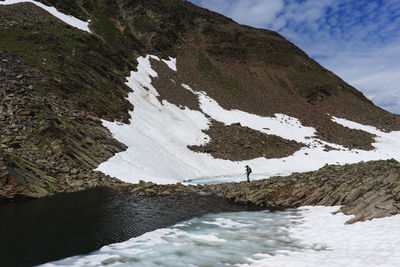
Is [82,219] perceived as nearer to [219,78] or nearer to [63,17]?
[219,78]

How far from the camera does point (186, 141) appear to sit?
125 feet

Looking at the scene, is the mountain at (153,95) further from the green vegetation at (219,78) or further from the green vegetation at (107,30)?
the green vegetation at (107,30)

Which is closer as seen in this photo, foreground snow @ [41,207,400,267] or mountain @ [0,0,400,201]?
foreground snow @ [41,207,400,267]

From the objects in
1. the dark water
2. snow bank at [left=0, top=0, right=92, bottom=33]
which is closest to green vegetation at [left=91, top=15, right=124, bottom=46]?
snow bank at [left=0, top=0, right=92, bottom=33]

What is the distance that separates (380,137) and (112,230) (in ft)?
196

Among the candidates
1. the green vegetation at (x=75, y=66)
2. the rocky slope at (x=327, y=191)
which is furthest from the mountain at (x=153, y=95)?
the rocky slope at (x=327, y=191)

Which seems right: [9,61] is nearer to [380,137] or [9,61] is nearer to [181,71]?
[181,71]

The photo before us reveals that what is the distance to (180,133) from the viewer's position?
39.8 meters

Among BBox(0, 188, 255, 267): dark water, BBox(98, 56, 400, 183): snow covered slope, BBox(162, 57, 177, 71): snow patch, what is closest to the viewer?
BBox(0, 188, 255, 267): dark water

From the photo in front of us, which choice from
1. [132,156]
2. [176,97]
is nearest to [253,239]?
[132,156]

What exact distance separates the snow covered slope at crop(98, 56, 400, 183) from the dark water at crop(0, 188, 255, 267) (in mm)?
6400

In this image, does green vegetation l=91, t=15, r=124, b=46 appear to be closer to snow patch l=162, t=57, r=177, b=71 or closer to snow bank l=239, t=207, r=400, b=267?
snow patch l=162, t=57, r=177, b=71

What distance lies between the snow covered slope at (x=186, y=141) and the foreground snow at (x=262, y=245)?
12997 millimetres

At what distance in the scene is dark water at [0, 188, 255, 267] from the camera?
9664mm
